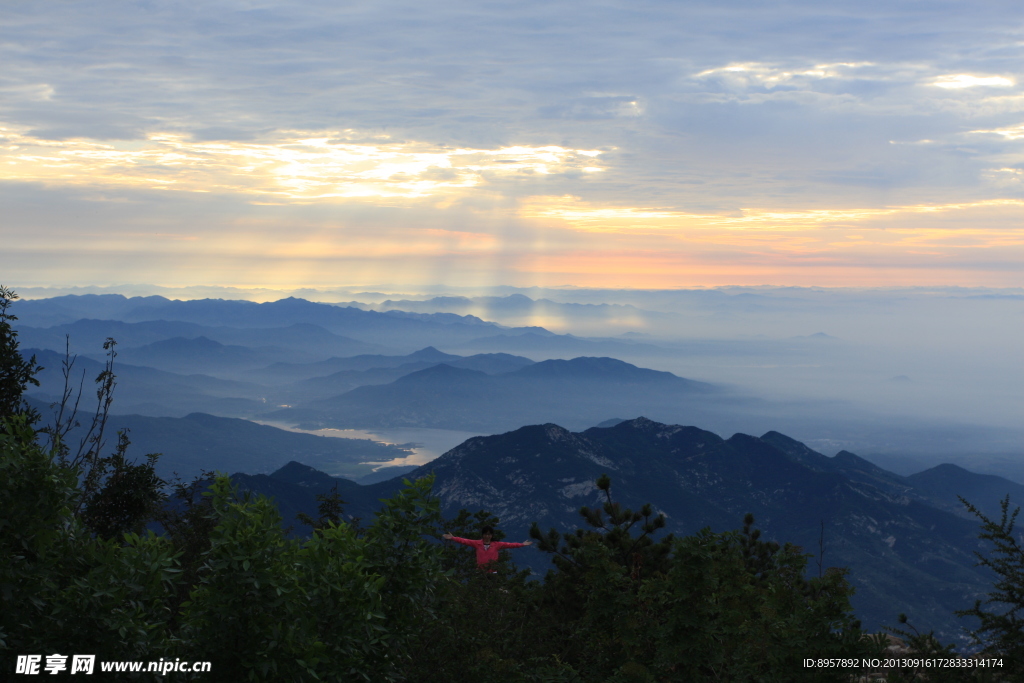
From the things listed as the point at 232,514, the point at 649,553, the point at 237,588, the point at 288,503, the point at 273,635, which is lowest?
the point at 288,503

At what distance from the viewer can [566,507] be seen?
191 m

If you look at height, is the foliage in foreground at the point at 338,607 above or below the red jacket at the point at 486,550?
above

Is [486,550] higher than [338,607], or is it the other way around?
[338,607]

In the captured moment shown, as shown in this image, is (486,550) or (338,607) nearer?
(338,607)

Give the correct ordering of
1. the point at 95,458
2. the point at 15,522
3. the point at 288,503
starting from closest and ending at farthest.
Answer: the point at 15,522
the point at 95,458
the point at 288,503

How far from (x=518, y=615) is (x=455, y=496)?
18330cm

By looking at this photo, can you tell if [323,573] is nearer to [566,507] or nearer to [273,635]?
[273,635]

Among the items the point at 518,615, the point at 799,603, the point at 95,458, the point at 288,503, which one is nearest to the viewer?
the point at 799,603

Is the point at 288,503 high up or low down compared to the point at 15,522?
down

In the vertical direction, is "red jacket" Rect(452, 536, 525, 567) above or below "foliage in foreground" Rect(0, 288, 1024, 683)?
below

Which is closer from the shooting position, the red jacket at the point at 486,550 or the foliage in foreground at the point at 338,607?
the foliage in foreground at the point at 338,607

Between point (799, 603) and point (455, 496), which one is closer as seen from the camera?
point (799, 603)

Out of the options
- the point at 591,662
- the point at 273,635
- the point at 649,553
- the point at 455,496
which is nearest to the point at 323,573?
the point at 273,635

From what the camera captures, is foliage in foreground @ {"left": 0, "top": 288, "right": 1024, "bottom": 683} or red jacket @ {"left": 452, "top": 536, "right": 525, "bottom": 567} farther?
red jacket @ {"left": 452, "top": 536, "right": 525, "bottom": 567}
